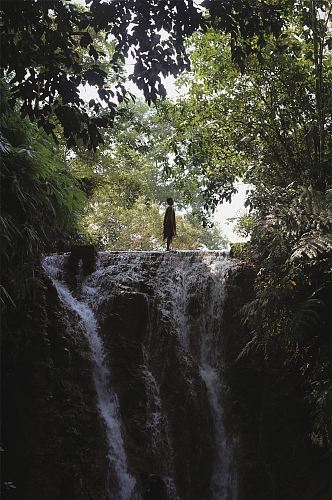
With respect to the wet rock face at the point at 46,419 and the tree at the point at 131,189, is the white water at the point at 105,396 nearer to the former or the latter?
the wet rock face at the point at 46,419

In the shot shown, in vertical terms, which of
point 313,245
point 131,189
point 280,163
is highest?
point 131,189

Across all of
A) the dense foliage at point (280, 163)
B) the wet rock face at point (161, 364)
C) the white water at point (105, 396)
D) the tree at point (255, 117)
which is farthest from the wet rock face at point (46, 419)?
the tree at point (255, 117)

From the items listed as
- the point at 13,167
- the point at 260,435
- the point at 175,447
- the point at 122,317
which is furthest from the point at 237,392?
the point at 13,167

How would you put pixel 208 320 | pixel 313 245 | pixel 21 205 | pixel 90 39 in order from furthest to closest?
pixel 208 320 < pixel 313 245 < pixel 21 205 < pixel 90 39

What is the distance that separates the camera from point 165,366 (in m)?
9.36

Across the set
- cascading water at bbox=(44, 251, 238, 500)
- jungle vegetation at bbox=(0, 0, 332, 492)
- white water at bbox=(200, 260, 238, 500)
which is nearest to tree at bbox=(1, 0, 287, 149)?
jungle vegetation at bbox=(0, 0, 332, 492)

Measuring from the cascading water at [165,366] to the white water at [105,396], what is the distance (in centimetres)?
2

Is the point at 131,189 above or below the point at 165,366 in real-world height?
above

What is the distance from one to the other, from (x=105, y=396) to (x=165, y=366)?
135 cm

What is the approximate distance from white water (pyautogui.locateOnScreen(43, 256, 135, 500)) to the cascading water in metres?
0.02

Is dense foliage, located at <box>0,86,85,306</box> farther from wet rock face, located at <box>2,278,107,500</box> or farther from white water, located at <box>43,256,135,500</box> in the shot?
white water, located at <box>43,256,135,500</box>

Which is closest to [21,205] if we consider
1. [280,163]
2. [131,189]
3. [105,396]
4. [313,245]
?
[313,245]

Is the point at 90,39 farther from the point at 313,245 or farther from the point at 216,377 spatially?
the point at 216,377

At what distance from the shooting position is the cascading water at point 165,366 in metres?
8.21
